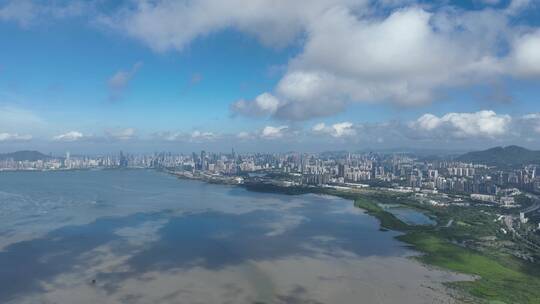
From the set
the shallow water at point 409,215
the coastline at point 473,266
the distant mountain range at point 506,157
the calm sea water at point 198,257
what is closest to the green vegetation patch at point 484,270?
the coastline at point 473,266

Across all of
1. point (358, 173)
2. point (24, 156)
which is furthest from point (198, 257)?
point (24, 156)

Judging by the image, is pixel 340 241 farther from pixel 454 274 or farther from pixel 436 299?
pixel 436 299

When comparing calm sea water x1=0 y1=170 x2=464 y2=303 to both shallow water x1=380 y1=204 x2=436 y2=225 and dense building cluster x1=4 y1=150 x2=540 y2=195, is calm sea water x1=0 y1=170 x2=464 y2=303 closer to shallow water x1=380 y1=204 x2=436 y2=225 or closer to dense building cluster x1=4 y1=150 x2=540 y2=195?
shallow water x1=380 y1=204 x2=436 y2=225

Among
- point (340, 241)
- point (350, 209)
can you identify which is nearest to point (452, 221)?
point (350, 209)

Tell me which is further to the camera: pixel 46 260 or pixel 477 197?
pixel 477 197

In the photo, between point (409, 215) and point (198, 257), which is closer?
point (198, 257)

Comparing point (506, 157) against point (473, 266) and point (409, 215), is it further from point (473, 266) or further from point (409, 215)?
point (473, 266)
